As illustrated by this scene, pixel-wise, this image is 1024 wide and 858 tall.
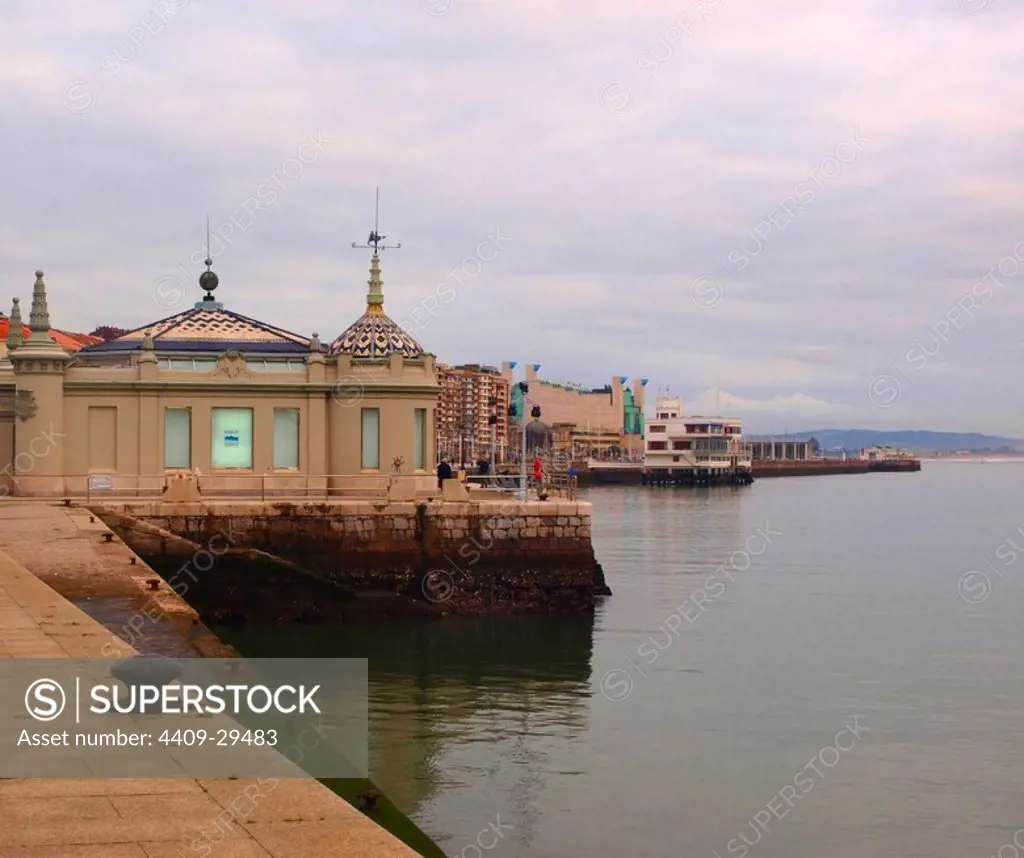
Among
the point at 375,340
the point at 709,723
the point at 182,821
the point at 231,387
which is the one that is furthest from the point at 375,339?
the point at 182,821

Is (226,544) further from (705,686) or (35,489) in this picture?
(705,686)

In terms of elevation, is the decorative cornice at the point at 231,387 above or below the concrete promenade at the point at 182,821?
above

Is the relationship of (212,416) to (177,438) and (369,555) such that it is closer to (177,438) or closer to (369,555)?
(177,438)

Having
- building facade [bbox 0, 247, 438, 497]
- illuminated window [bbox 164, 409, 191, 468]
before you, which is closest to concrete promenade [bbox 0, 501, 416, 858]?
building facade [bbox 0, 247, 438, 497]

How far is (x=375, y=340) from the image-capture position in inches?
1709

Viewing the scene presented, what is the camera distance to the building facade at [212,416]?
131 ft

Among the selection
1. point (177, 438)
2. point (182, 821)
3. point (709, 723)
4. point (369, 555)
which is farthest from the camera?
point (177, 438)

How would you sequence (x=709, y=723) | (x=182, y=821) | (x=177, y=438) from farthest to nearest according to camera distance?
(x=177, y=438) < (x=709, y=723) < (x=182, y=821)

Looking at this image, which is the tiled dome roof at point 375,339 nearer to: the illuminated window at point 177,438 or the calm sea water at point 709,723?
the illuminated window at point 177,438

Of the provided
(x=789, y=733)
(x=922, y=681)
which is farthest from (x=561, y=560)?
(x=789, y=733)

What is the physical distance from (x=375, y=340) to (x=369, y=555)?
30.4 feet

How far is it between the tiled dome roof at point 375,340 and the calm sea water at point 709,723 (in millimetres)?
10096

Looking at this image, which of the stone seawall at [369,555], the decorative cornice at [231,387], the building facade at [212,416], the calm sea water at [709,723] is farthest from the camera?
the decorative cornice at [231,387]

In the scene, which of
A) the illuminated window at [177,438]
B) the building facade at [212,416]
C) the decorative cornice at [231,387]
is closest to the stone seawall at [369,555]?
the building facade at [212,416]
